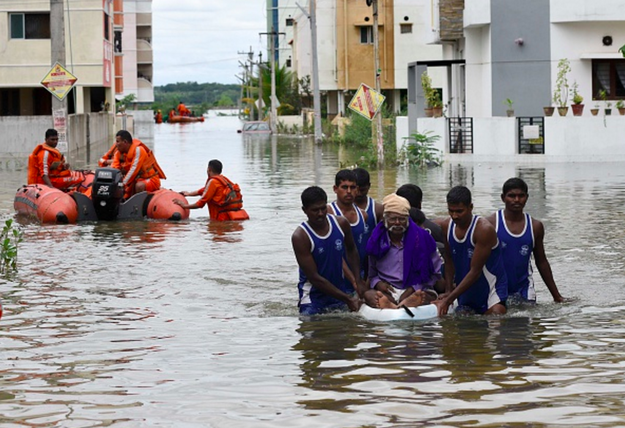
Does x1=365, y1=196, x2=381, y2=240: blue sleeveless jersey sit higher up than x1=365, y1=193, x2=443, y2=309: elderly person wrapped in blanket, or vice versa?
x1=365, y1=196, x2=381, y2=240: blue sleeveless jersey

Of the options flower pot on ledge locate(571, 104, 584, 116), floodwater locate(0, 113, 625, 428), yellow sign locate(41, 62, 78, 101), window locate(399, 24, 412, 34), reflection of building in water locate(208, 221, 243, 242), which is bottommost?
floodwater locate(0, 113, 625, 428)

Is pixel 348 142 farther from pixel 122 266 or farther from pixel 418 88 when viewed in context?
pixel 122 266

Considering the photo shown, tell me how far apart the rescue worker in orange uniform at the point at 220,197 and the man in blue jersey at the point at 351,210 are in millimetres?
9099

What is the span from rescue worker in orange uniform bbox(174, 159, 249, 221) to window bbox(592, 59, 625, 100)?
20075 millimetres

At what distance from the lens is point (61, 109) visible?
32344 millimetres

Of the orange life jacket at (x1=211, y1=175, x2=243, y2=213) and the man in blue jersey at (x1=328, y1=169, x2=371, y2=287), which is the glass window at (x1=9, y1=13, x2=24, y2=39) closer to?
the orange life jacket at (x1=211, y1=175, x2=243, y2=213)

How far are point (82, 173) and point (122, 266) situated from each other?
8177 millimetres

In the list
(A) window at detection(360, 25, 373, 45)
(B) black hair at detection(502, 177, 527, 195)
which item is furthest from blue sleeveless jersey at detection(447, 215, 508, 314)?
(A) window at detection(360, 25, 373, 45)

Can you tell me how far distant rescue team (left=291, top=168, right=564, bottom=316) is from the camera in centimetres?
1055

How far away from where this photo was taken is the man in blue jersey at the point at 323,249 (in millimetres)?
10602

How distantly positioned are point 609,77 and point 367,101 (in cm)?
832

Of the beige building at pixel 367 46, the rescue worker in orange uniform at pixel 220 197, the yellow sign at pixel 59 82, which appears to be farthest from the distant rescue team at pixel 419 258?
the beige building at pixel 367 46

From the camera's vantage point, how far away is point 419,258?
10.7m

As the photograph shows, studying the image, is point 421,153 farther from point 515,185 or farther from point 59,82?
point 515,185
